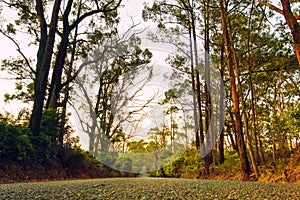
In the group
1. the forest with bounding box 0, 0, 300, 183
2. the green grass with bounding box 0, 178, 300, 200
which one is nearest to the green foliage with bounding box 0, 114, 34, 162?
the forest with bounding box 0, 0, 300, 183

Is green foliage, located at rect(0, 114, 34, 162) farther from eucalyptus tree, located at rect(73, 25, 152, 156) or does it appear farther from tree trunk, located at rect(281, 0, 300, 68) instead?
eucalyptus tree, located at rect(73, 25, 152, 156)

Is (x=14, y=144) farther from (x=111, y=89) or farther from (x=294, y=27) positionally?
(x=111, y=89)

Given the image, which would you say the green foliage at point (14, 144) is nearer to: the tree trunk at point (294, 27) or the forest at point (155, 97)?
the forest at point (155, 97)

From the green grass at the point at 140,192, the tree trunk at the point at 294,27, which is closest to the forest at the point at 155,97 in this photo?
the tree trunk at the point at 294,27

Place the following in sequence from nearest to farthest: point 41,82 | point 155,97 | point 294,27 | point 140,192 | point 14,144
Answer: point 140,192, point 294,27, point 14,144, point 41,82, point 155,97

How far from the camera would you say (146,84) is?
704 inches

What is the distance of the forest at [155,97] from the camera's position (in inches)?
305

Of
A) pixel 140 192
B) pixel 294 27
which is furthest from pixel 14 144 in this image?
pixel 294 27

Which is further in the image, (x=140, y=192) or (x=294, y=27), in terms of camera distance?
(x=294, y=27)

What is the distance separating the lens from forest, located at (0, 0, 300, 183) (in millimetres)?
7758

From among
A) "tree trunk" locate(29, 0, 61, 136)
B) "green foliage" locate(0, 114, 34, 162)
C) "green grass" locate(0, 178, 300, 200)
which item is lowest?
"green grass" locate(0, 178, 300, 200)

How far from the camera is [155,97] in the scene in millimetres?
16188

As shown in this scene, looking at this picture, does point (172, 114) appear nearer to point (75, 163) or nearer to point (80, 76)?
point (80, 76)

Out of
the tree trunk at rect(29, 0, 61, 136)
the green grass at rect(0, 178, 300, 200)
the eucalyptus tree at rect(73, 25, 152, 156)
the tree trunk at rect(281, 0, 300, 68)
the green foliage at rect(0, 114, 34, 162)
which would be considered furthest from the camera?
the eucalyptus tree at rect(73, 25, 152, 156)
